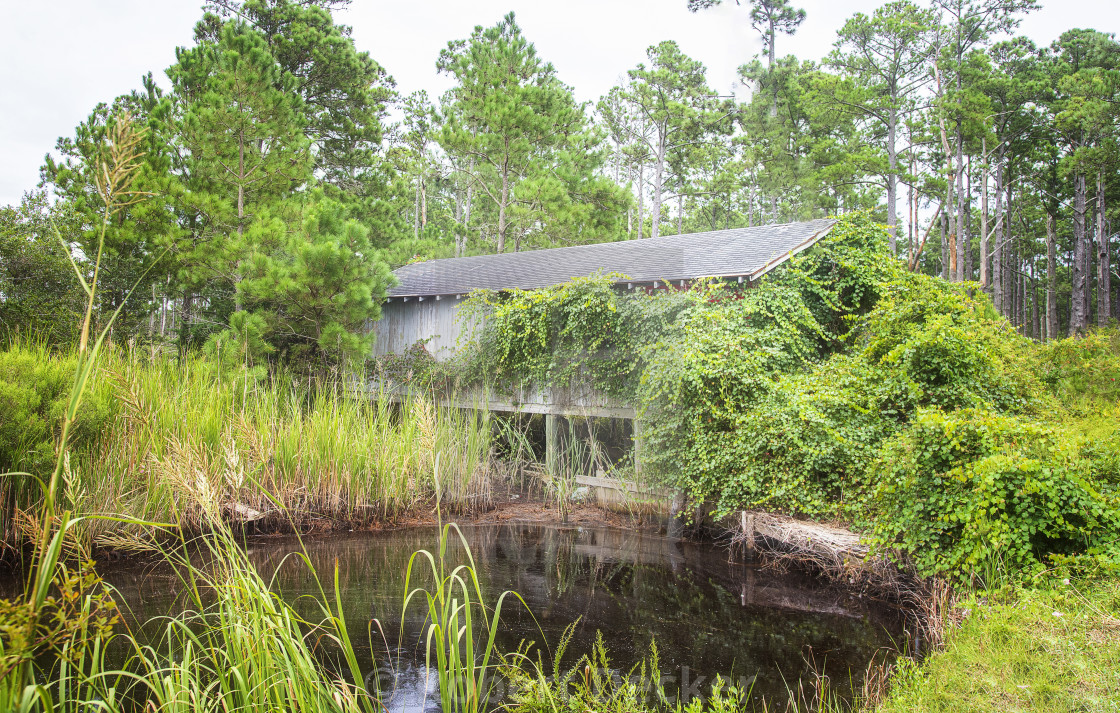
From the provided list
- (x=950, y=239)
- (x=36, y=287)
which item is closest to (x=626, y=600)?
(x=36, y=287)

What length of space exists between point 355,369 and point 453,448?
2.91m

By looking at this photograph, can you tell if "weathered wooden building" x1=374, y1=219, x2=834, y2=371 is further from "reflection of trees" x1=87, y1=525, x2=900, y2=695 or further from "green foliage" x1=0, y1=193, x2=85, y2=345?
"green foliage" x1=0, y1=193, x2=85, y2=345

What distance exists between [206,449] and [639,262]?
23.0 feet

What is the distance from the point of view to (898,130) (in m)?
24.8

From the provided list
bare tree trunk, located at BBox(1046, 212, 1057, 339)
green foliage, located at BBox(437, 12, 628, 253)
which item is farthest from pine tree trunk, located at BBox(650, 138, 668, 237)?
bare tree trunk, located at BBox(1046, 212, 1057, 339)

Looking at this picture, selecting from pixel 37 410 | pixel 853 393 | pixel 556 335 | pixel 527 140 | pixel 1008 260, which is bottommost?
pixel 37 410

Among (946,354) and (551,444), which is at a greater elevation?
(946,354)

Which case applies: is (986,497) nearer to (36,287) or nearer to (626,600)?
(626,600)

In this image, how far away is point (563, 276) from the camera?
1097 centimetres

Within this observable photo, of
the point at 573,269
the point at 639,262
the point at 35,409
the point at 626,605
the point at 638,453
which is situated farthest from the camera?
the point at 573,269

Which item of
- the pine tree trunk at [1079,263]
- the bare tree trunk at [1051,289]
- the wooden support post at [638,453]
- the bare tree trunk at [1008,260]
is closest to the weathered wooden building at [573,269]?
the wooden support post at [638,453]

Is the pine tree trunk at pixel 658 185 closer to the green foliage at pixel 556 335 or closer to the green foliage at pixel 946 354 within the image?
the green foliage at pixel 556 335

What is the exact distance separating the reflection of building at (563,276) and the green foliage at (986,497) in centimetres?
390

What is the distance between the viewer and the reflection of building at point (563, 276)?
9227 mm
